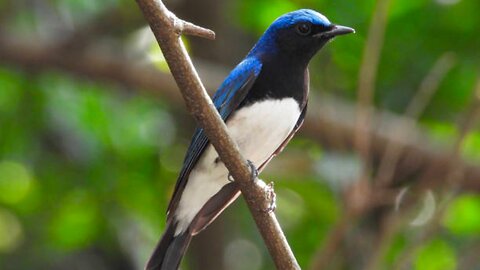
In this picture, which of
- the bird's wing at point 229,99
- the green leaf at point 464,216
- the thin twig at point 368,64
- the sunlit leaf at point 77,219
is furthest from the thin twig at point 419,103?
the sunlit leaf at point 77,219

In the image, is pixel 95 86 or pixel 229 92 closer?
pixel 229 92

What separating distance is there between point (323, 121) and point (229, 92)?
155cm

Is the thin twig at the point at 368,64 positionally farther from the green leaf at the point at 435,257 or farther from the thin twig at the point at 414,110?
the green leaf at the point at 435,257

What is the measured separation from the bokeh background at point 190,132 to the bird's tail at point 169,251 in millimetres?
1207

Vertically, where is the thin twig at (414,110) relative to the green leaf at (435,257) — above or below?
above

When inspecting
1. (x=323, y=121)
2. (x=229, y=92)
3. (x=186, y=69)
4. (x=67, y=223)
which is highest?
(x=186, y=69)

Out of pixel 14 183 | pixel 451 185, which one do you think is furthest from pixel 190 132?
pixel 451 185

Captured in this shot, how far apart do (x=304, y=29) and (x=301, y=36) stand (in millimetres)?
33

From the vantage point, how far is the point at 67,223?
22.3 ft

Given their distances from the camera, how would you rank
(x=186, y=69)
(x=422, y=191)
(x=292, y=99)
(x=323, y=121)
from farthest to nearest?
1. (x=323, y=121)
2. (x=422, y=191)
3. (x=292, y=99)
4. (x=186, y=69)

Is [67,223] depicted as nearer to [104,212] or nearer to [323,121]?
[104,212]

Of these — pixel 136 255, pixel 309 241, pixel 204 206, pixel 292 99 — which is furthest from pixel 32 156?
pixel 292 99

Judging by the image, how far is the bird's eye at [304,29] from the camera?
4887 mm

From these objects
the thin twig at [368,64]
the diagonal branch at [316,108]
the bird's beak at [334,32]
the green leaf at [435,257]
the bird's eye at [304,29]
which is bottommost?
the green leaf at [435,257]
